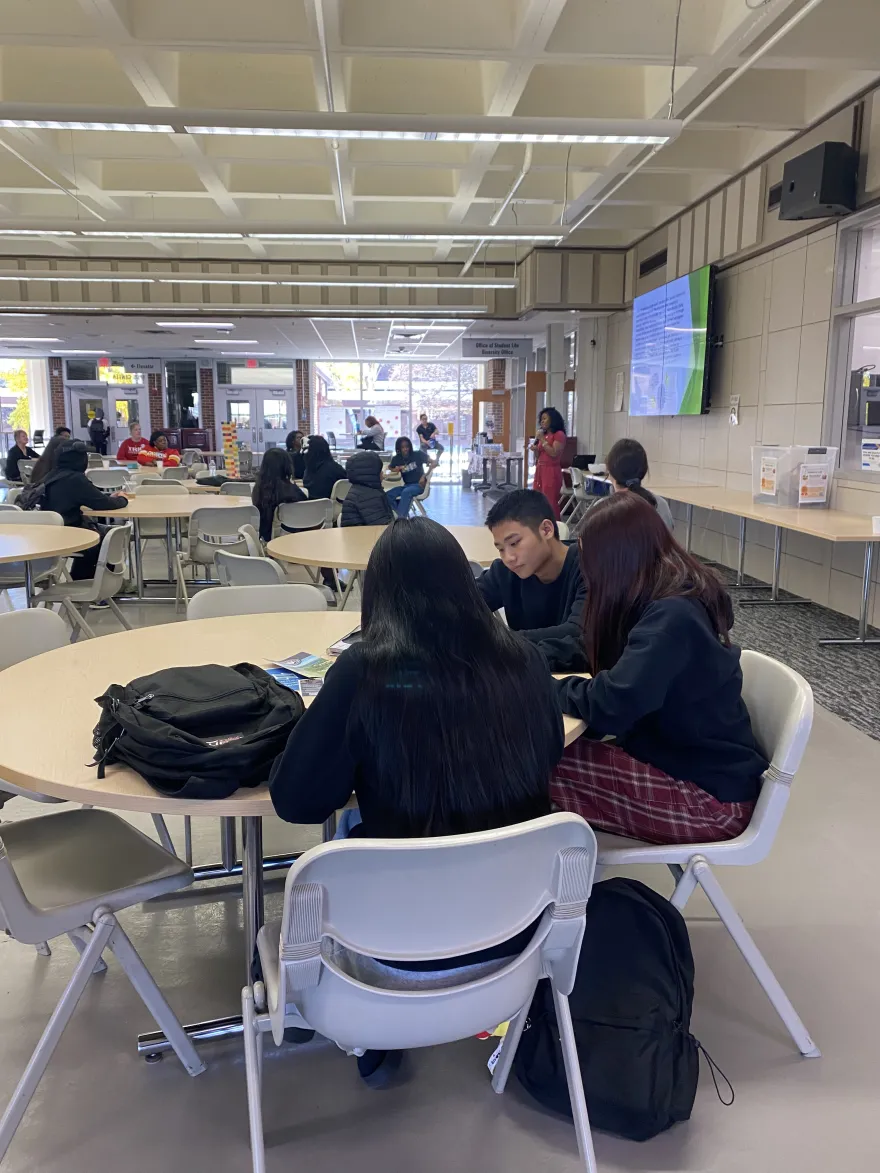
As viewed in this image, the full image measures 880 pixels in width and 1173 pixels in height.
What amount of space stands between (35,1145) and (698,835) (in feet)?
4.93

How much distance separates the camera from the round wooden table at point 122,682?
4.88ft

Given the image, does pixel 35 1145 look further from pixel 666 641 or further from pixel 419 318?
pixel 419 318

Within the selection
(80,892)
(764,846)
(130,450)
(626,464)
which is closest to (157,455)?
(130,450)

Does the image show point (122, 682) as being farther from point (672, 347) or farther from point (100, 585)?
point (672, 347)

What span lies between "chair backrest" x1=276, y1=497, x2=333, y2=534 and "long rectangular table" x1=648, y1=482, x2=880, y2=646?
3016 mm

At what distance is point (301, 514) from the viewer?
265 inches

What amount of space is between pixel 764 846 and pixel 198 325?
43.5 feet

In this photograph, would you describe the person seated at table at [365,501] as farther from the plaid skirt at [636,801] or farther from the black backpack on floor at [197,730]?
the black backpack on floor at [197,730]

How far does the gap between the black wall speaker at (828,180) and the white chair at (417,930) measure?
18.5ft

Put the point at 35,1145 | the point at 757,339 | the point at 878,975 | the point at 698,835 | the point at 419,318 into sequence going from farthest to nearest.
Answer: the point at 419,318, the point at 757,339, the point at 878,975, the point at 698,835, the point at 35,1145

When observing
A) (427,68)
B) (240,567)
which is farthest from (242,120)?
(240,567)

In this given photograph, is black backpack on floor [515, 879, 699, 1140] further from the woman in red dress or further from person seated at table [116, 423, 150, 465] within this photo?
person seated at table [116, 423, 150, 465]

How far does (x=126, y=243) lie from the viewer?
1085 cm

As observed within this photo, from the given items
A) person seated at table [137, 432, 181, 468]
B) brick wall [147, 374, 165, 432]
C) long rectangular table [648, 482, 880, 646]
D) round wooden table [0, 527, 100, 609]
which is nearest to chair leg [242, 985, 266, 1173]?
round wooden table [0, 527, 100, 609]
